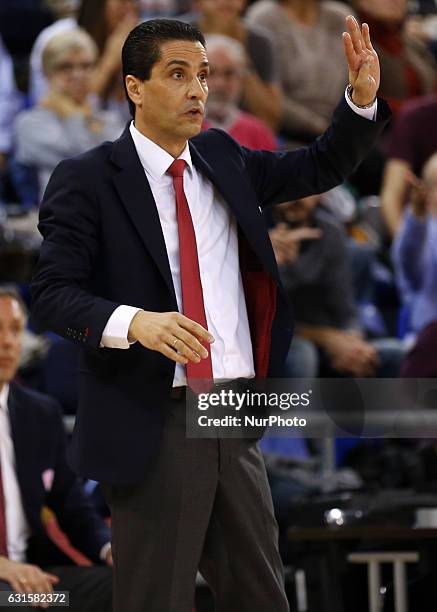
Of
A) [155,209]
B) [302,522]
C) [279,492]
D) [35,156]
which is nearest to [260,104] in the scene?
[35,156]

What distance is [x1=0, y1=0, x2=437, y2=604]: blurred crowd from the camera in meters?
5.79

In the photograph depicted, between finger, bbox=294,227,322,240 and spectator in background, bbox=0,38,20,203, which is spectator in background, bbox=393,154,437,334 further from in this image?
spectator in background, bbox=0,38,20,203

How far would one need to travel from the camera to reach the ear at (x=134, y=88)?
2.82 meters

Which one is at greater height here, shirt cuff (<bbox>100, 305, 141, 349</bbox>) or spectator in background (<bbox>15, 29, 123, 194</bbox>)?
spectator in background (<bbox>15, 29, 123, 194</bbox>)

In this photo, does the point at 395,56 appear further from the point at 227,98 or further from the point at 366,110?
the point at 366,110

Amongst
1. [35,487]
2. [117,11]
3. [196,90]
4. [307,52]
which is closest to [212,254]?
[196,90]

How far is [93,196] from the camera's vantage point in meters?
2.74

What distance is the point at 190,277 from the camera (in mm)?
2727

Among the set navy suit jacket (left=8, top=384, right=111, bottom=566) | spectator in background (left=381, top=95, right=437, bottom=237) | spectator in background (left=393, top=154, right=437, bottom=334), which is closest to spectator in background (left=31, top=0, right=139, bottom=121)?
spectator in background (left=381, top=95, right=437, bottom=237)

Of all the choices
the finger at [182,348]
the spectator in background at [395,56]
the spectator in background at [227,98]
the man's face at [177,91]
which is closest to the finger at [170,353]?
the finger at [182,348]

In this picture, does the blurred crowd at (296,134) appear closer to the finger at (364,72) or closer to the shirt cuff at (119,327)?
the finger at (364,72)

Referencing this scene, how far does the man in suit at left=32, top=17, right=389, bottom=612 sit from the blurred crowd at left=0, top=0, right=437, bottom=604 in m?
2.23

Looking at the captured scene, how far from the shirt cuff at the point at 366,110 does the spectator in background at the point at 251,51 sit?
4282 millimetres

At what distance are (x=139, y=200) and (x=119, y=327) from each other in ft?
1.07
